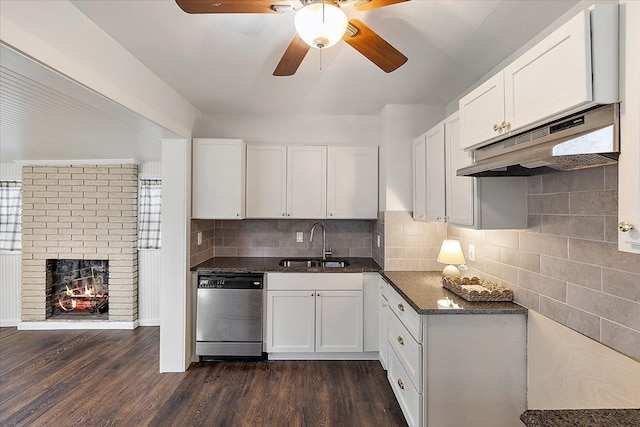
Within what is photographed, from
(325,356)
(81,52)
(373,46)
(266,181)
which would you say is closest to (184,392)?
(325,356)

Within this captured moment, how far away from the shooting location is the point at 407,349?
2.15 meters

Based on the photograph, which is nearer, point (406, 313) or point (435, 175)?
point (406, 313)

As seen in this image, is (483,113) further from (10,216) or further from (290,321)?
(10,216)

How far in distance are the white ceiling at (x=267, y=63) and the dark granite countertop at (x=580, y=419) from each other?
5.88ft

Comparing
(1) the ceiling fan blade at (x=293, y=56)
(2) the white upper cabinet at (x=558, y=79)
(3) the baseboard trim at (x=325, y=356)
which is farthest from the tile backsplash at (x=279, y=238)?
(2) the white upper cabinet at (x=558, y=79)

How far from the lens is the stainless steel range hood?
3.34 ft

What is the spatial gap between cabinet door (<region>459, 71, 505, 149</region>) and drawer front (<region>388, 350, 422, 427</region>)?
61.2 inches

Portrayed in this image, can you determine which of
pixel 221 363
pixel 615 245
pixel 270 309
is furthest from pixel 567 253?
pixel 221 363

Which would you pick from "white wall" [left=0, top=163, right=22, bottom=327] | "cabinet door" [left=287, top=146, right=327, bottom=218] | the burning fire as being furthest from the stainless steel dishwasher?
"white wall" [left=0, top=163, right=22, bottom=327]

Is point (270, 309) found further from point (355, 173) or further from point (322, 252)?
point (355, 173)

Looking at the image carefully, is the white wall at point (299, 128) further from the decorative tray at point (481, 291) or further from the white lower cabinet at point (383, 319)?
the decorative tray at point (481, 291)

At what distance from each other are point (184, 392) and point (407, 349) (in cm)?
190

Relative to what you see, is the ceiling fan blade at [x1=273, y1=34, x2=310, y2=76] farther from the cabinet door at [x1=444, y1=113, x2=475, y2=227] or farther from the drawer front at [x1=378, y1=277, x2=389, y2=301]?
the drawer front at [x1=378, y1=277, x2=389, y2=301]

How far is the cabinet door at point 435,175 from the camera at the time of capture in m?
2.41
